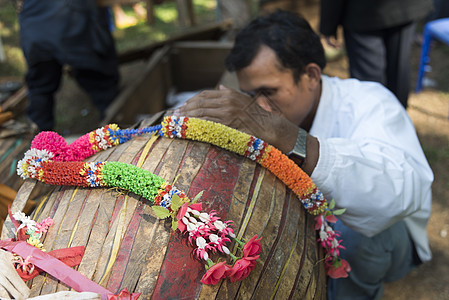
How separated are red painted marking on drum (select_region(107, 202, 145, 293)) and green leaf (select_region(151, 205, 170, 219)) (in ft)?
0.26

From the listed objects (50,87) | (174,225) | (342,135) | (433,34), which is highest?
(174,225)

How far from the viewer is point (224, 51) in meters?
4.30

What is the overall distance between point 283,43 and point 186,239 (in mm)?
1278

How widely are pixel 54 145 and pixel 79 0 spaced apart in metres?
2.82

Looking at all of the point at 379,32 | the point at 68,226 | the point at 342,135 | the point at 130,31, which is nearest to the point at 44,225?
the point at 68,226

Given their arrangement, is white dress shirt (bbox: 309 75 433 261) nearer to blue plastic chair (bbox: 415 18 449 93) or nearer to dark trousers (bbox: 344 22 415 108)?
dark trousers (bbox: 344 22 415 108)

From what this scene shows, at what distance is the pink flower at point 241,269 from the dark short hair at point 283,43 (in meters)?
1.17

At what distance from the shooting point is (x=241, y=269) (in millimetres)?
1035

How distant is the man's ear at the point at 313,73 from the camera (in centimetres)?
204

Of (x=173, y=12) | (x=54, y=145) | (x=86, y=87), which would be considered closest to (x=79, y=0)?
(x=86, y=87)

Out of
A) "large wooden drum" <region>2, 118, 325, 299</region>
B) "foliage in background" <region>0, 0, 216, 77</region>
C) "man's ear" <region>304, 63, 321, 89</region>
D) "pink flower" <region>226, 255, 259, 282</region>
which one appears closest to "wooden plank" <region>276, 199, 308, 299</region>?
"large wooden drum" <region>2, 118, 325, 299</region>

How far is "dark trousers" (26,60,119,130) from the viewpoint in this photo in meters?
3.92

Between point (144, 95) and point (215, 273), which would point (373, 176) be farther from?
point (144, 95)

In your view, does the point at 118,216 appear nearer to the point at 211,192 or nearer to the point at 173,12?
the point at 211,192
